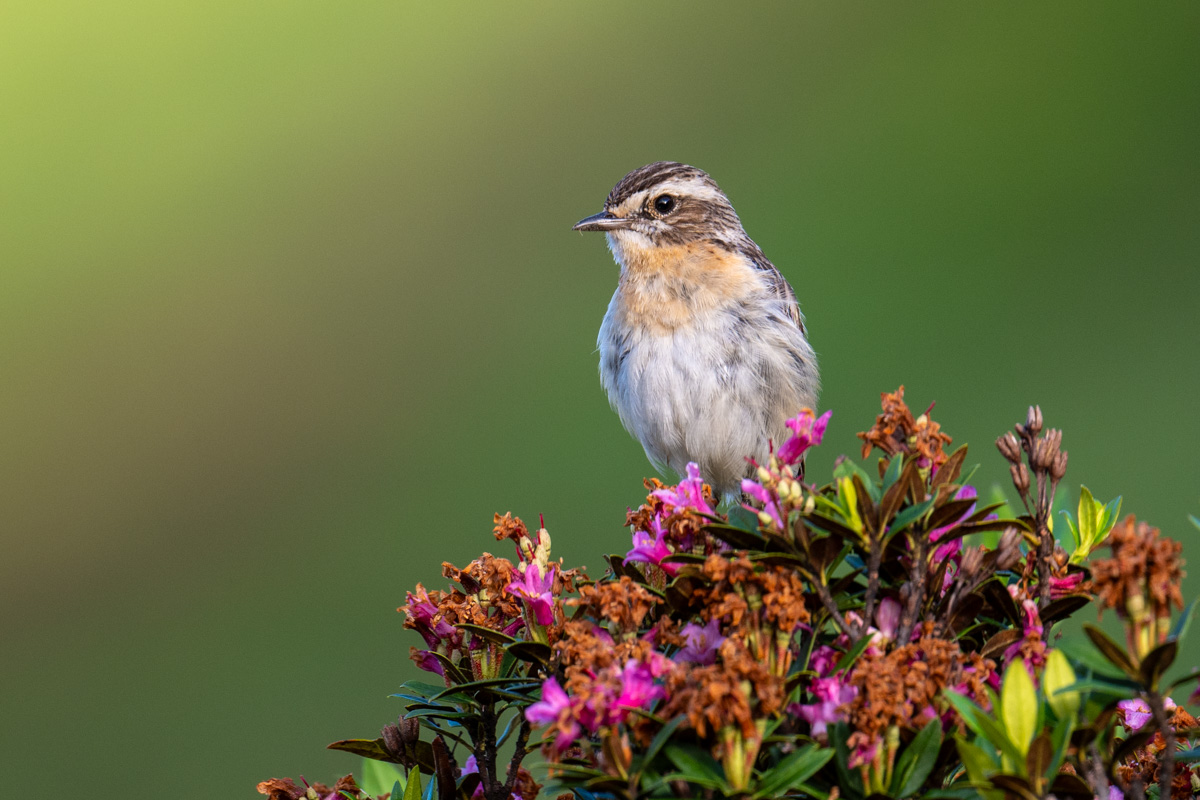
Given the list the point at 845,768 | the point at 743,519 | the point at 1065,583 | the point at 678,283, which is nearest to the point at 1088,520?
the point at 1065,583

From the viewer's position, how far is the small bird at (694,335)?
5.82m

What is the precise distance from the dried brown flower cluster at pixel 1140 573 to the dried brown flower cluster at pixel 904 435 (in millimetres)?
446

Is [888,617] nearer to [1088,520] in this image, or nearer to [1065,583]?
[1065,583]

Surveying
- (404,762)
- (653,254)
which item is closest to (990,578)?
(404,762)

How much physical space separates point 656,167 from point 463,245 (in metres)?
8.37

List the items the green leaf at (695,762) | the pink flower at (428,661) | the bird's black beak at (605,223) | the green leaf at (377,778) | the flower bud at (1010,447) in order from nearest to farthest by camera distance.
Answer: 1. the green leaf at (695,762)
2. the flower bud at (1010,447)
3. the pink flower at (428,661)
4. the green leaf at (377,778)
5. the bird's black beak at (605,223)

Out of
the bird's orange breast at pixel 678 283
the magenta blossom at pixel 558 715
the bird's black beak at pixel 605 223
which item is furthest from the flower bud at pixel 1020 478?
the bird's black beak at pixel 605 223

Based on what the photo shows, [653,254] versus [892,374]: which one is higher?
[892,374]

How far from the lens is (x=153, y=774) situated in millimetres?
8648

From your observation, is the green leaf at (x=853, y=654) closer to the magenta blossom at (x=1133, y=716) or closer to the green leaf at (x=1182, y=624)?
the green leaf at (x=1182, y=624)

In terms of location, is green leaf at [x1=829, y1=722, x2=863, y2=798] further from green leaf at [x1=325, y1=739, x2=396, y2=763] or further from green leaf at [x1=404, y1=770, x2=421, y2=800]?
green leaf at [x1=325, y1=739, x2=396, y2=763]

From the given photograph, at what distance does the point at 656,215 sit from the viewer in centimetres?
614

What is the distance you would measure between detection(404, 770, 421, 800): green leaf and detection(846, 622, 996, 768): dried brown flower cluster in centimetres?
88

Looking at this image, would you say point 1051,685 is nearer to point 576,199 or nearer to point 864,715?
point 864,715
